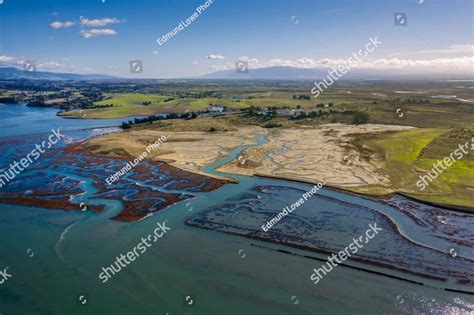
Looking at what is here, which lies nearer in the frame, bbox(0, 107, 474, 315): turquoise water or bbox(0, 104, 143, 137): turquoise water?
bbox(0, 107, 474, 315): turquoise water

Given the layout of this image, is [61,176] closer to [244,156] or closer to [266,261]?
[244,156]

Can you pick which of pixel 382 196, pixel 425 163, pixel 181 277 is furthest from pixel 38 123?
pixel 425 163

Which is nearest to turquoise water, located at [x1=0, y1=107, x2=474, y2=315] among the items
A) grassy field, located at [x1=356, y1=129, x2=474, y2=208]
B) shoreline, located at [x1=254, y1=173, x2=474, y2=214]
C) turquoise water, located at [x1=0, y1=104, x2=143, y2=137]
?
shoreline, located at [x1=254, y1=173, x2=474, y2=214]

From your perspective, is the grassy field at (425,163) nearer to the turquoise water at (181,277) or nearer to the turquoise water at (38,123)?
the turquoise water at (181,277)

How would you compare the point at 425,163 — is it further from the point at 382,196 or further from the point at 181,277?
the point at 181,277

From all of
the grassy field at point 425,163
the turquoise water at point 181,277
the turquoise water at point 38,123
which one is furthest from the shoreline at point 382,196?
the turquoise water at point 38,123

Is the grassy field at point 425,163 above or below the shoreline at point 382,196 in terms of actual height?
above

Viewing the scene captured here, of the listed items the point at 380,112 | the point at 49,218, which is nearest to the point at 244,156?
the point at 49,218

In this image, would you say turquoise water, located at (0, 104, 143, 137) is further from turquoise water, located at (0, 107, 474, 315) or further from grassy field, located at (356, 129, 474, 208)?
grassy field, located at (356, 129, 474, 208)
